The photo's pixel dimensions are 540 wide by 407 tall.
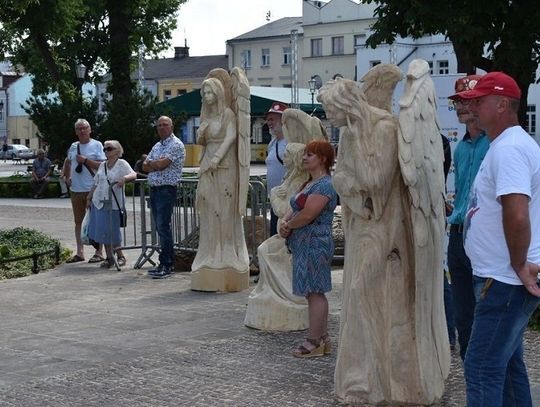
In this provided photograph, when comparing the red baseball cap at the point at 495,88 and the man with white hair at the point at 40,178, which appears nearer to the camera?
the red baseball cap at the point at 495,88

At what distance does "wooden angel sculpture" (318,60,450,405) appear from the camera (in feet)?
20.9

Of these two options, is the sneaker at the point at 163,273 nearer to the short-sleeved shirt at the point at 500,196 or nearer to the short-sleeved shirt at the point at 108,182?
the short-sleeved shirt at the point at 108,182

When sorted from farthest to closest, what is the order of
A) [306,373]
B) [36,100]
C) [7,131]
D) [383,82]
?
[7,131], [36,100], [306,373], [383,82]

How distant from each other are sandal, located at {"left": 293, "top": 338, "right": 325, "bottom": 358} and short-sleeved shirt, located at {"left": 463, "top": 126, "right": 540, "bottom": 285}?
121 inches

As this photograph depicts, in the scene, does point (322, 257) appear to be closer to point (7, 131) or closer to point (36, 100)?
point (36, 100)

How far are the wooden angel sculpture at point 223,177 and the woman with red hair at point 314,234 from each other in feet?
11.2

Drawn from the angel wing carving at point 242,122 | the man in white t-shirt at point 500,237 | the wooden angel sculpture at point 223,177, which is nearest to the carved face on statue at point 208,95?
the wooden angel sculpture at point 223,177

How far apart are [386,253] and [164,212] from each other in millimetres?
6359

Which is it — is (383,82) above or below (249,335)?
above

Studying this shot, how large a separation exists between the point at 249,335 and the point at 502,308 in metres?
4.25

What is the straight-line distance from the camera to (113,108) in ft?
105

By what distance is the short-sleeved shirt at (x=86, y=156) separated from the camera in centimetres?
1441

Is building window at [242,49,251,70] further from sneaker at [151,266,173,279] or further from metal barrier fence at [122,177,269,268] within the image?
sneaker at [151,266,173,279]

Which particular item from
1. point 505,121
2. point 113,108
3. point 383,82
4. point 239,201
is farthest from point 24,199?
point 505,121
